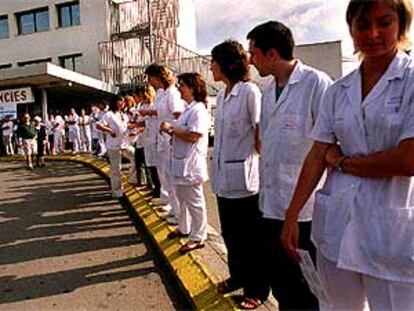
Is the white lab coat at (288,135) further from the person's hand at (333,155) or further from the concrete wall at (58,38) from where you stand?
the concrete wall at (58,38)

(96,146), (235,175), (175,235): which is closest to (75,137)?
(96,146)

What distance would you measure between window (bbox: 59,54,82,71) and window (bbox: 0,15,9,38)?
185 inches

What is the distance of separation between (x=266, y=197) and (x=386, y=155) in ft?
3.68

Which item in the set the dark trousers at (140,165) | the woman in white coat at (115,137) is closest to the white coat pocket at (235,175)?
the woman in white coat at (115,137)

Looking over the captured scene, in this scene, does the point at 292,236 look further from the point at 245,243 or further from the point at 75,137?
the point at 75,137

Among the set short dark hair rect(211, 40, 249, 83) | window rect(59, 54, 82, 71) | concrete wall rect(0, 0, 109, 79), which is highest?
concrete wall rect(0, 0, 109, 79)

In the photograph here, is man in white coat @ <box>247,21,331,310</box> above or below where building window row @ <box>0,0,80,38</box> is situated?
below

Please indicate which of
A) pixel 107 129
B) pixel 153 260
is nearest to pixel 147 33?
pixel 107 129

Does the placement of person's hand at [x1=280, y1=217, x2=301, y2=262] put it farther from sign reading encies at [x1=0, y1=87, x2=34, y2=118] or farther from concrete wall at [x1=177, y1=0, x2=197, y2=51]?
concrete wall at [x1=177, y1=0, x2=197, y2=51]

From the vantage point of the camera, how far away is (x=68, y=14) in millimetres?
30172

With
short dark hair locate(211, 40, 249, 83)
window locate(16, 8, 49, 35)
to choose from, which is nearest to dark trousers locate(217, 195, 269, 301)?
short dark hair locate(211, 40, 249, 83)

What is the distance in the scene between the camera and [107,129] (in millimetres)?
8148

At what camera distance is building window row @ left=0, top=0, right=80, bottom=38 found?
1181 inches

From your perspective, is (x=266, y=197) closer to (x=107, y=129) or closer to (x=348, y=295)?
(x=348, y=295)
